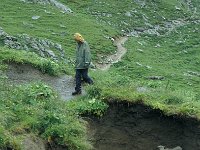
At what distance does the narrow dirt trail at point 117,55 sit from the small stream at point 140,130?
851 inches

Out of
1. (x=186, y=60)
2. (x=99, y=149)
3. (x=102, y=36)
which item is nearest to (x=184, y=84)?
(x=186, y=60)

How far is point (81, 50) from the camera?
26266 millimetres

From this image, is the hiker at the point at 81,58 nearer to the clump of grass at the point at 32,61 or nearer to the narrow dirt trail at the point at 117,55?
the clump of grass at the point at 32,61

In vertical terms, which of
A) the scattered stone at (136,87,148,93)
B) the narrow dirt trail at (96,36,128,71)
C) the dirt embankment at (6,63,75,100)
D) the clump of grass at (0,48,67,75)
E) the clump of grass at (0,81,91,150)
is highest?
the clump of grass at (0,81,91,150)

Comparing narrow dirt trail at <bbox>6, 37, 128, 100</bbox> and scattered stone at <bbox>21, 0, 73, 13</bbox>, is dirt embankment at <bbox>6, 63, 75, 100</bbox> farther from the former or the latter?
scattered stone at <bbox>21, 0, 73, 13</bbox>

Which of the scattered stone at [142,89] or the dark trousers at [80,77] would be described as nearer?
the scattered stone at [142,89]

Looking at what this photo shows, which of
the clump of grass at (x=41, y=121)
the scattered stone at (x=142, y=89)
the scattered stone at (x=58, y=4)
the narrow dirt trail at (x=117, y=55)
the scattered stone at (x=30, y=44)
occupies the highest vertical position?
the clump of grass at (x=41, y=121)

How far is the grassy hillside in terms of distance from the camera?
755 inches

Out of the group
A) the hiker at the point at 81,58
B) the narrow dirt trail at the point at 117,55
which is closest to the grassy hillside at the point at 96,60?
the narrow dirt trail at the point at 117,55

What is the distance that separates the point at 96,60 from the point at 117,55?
4.59 m

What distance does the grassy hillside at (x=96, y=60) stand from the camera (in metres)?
19.2

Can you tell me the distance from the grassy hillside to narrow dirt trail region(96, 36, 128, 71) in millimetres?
694

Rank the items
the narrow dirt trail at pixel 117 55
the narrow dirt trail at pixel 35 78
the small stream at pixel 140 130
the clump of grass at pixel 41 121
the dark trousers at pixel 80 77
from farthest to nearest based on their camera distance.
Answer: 1. the narrow dirt trail at pixel 117 55
2. the narrow dirt trail at pixel 35 78
3. the dark trousers at pixel 80 77
4. the small stream at pixel 140 130
5. the clump of grass at pixel 41 121

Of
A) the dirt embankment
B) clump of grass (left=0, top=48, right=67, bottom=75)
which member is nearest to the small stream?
the dirt embankment
